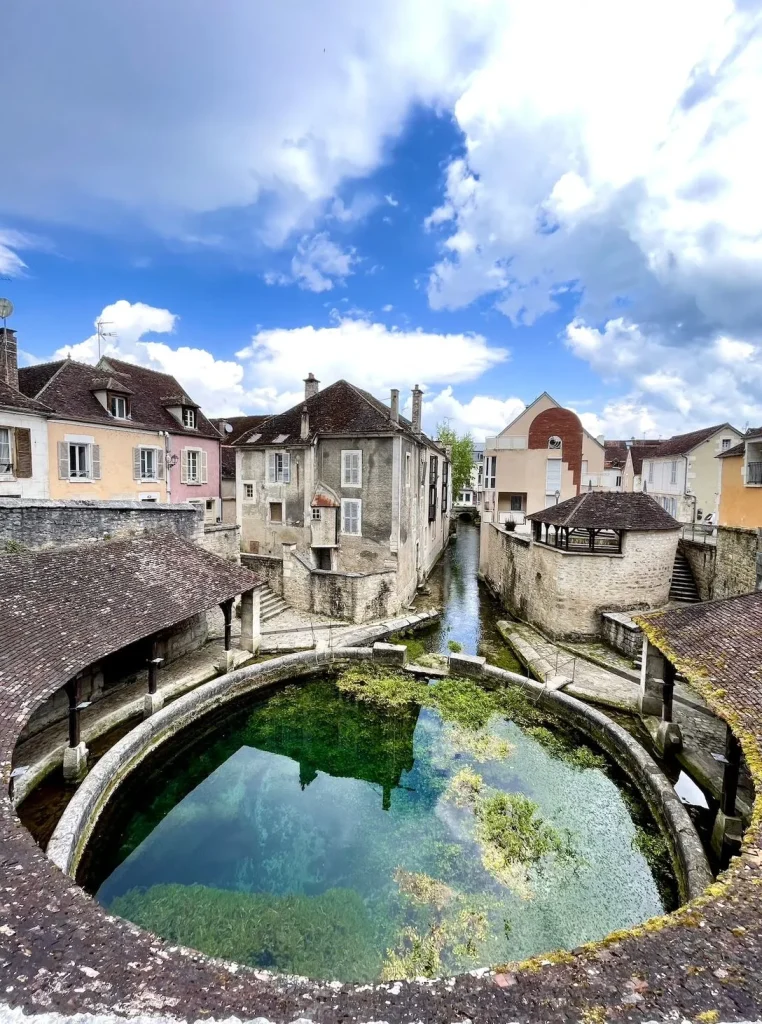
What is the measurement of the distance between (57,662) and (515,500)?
26334 millimetres

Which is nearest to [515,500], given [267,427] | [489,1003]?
[267,427]

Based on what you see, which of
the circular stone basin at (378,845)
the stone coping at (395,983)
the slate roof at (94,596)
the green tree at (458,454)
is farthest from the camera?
the green tree at (458,454)

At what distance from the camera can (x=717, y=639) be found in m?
8.33

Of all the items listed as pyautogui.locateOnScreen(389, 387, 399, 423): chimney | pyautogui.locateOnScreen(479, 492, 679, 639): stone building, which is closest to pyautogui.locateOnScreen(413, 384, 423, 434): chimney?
pyautogui.locateOnScreen(389, 387, 399, 423): chimney

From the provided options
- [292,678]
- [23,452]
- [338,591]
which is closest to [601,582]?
[338,591]

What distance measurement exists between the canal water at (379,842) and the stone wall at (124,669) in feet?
8.26

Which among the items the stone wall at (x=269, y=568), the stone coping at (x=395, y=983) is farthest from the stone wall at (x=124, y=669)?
the stone coping at (x=395, y=983)

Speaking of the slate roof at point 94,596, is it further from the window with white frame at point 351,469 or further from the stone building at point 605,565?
the stone building at point 605,565

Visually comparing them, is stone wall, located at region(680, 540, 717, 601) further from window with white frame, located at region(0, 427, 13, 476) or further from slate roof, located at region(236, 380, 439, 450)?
window with white frame, located at region(0, 427, 13, 476)

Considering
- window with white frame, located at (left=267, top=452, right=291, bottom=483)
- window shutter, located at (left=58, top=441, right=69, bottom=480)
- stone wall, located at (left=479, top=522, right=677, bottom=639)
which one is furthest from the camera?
window with white frame, located at (left=267, top=452, right=291, bottom=483)

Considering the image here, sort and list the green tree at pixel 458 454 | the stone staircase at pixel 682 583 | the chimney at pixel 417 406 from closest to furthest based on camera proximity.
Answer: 1. the stone staircase at pixel 682 583
2. the chimney at pixel 417 406
3. the green tree at pixel 458 454

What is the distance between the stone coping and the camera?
117 inches

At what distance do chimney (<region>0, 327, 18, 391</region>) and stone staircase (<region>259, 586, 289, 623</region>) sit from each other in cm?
1166

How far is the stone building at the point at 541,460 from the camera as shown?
29312mm
